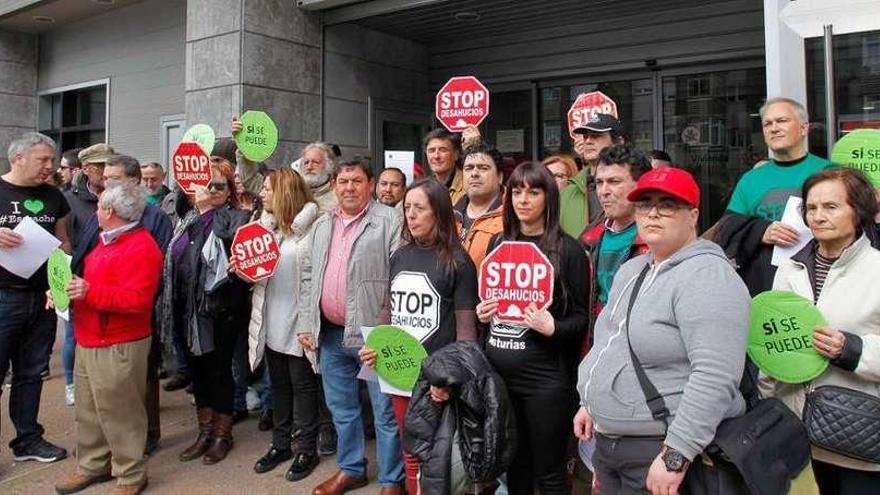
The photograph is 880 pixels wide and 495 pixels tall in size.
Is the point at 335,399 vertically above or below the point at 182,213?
below

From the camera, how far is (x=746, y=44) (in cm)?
745

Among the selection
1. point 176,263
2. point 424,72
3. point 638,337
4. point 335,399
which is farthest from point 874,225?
point 424,72

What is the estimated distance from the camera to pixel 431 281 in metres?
3.46

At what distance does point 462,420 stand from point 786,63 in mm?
3263

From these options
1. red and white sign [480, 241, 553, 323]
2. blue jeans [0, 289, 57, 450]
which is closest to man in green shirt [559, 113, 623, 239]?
red and white sign [480, 241, 553, 323]

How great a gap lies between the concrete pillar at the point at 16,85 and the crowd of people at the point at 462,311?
739cm

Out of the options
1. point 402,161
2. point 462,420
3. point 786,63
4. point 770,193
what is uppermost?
point 786,63

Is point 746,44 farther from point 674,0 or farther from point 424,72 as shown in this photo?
point 424,72

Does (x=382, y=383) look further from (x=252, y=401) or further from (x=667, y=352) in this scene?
(x=252, y=401)

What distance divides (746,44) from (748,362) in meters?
5.85

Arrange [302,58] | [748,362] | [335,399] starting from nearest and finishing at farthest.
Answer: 1. [748,362]
2. [335,399]
3. [302,58]

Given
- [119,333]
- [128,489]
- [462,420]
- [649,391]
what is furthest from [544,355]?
[128,489]

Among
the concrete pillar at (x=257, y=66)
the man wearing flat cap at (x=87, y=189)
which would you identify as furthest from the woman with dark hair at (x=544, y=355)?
the concrete pillar at (x=257, y=66)

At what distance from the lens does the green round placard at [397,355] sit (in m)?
3.37
